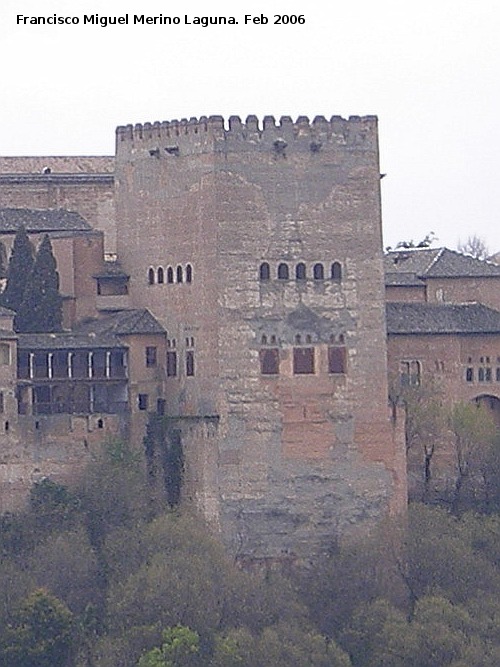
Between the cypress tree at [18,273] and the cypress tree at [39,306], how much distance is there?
0.21 meters

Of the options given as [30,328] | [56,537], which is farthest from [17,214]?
[56,537]

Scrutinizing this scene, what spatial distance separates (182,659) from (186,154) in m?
12.6

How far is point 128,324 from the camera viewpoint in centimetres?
8381

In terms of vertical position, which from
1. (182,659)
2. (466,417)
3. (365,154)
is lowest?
(182,659)

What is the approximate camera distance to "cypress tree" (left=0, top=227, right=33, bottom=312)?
84688mm

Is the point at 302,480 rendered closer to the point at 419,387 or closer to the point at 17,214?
the point at 419,387

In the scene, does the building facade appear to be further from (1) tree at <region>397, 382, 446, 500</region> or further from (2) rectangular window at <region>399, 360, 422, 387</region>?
(2) rectangular window at <region>399, 360, 422, 387</region>

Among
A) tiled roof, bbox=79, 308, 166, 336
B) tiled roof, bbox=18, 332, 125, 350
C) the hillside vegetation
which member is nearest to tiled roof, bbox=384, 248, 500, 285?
tiled roof, bbox=79, 308, 166, 336

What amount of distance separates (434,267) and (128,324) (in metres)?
9.71

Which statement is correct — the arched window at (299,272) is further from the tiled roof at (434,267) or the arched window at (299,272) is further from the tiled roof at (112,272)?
the tiled roof at (434,267)

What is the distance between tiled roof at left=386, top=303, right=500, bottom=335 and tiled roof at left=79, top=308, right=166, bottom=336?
221 inches

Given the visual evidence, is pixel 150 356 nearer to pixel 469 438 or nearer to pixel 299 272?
pixel 299 272

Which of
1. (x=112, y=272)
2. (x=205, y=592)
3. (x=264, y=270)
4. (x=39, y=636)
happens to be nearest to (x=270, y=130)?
(x=264, y=270)

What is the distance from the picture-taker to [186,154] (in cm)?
8388
